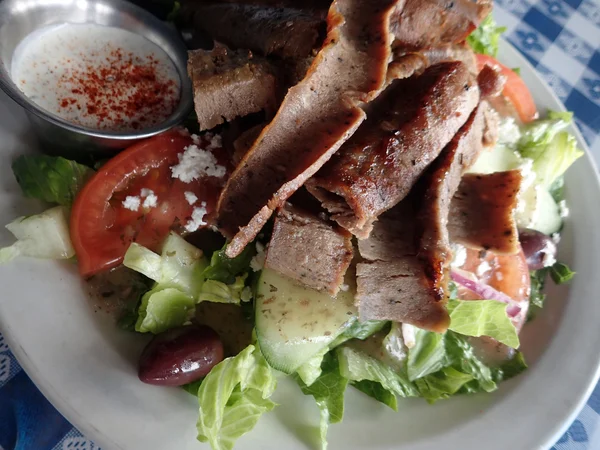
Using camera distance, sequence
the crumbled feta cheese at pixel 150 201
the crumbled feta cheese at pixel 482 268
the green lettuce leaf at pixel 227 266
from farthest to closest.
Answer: the crumbled feta cheese at pixel 482 268 → the green lettuce leaf at pixel 227 266 → the crumbled feta cheese at pixel 150 201

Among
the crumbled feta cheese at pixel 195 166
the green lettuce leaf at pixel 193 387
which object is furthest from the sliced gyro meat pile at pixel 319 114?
the green lettuce leaf at pixel 193 387

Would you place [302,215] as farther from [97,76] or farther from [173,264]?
[97,76]

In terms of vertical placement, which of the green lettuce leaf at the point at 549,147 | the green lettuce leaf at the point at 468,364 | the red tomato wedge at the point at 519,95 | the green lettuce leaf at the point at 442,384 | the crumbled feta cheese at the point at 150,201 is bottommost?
the green lettuce leaf at the point at 442,384

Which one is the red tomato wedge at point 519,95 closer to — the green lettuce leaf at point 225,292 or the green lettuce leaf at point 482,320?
the green lettuce leaf at point 482,320

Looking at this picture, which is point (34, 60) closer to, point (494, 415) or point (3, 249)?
point (3, 249)

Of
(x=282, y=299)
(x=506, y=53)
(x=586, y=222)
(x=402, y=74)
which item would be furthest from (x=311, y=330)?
(x=506, y=53)

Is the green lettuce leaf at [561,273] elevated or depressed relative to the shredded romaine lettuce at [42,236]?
elevated
